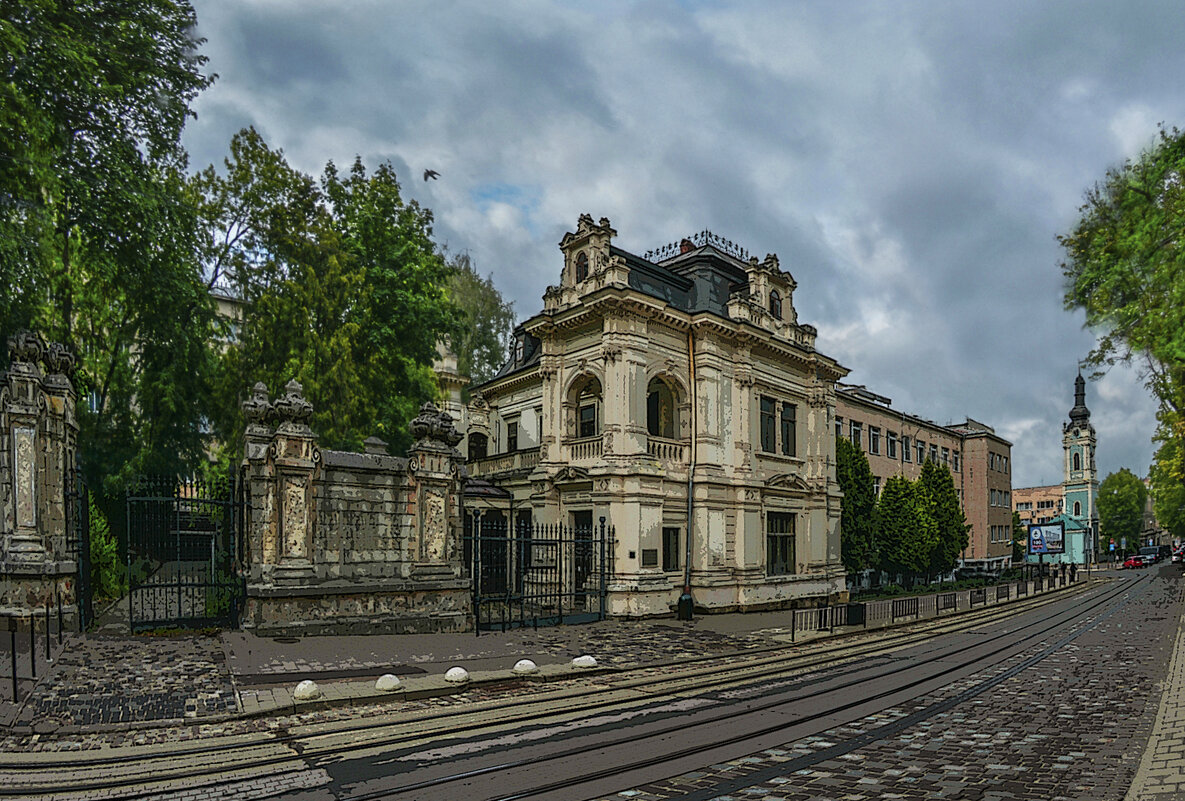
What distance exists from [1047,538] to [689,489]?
4038cm

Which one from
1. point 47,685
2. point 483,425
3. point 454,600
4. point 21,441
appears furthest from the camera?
point 483,425

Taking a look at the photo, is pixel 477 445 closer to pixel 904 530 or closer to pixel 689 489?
pixel 689 489

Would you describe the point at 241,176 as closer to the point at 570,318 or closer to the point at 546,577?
the point at 570,318

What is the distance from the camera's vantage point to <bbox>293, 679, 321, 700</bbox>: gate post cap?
10.8 meters

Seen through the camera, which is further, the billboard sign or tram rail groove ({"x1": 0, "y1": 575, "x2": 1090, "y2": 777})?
the billboard sign

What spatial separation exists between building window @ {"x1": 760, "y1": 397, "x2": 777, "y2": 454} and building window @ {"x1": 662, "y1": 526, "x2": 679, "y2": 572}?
626cm

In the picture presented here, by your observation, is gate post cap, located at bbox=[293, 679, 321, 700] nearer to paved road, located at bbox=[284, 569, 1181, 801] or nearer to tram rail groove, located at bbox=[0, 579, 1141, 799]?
tram rail groove, located at bbox=[0, 579, 1141, 799]

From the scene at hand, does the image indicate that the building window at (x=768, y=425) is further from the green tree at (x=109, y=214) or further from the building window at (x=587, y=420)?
the green tree at (x=109, y=214)

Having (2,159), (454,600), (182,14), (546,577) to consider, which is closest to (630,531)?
(546,577)

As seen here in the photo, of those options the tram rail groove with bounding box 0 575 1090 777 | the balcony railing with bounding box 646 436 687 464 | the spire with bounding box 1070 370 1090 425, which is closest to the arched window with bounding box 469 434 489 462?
the balcony railing with bounding box 646 436 687 464

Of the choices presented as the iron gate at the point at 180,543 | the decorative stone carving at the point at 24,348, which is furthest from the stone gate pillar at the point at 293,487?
the decorative stone carving at the point at 24,348

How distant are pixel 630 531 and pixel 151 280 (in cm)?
1730

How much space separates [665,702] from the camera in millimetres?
11773

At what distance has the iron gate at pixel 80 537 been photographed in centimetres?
1662
